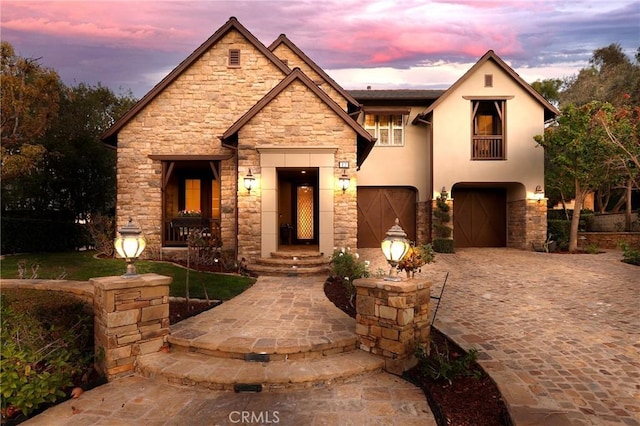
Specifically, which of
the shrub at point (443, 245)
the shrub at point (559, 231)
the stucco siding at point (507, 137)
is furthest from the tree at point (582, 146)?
the shrub at point (443, 245)

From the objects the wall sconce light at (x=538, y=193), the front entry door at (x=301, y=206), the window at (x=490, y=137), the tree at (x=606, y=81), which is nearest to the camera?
the front entry door at (x=301, y=206)

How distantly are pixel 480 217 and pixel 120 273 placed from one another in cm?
1522

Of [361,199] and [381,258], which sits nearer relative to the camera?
[381,258]

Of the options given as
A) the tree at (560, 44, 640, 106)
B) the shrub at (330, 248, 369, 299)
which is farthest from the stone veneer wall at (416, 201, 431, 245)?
the tree at (560, 44, 640, 106)

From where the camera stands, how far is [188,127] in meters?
11.4

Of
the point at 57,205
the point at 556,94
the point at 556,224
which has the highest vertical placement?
the point at 556,94

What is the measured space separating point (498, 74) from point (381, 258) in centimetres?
973

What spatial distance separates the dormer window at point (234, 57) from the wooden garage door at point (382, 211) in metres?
7.67

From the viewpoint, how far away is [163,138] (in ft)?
37.2

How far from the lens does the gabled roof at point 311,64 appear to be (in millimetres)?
12234

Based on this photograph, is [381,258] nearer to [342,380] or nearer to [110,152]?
[342,380]

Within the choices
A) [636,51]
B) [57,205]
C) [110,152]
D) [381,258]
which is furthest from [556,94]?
[57,205]

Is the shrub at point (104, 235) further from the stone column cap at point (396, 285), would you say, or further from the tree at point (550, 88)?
the tree at point (550, 88)

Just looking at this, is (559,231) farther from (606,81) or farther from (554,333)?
(554,333)
